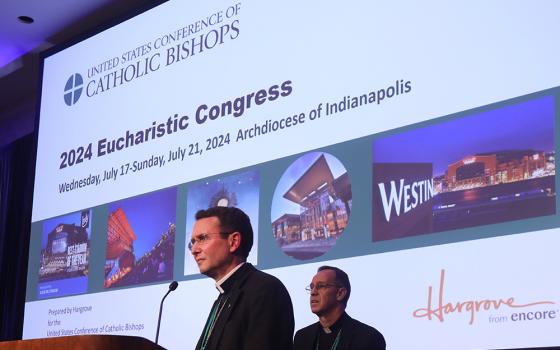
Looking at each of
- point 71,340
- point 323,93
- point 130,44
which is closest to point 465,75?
point 323,93

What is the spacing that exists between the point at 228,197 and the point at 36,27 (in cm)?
261

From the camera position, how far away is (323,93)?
3.93 metres

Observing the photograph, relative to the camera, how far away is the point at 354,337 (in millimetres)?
3398

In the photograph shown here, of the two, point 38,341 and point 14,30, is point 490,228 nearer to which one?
point 38,341

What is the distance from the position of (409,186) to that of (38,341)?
4.91ft

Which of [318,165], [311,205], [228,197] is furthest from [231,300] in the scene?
[228,197]

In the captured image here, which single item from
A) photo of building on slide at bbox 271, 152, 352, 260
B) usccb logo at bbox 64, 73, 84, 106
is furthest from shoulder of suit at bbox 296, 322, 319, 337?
usccb logo at bbox 64, 73, 84, 106

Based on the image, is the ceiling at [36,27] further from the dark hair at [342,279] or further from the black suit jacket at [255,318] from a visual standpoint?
the black suit jacket at [255,318]

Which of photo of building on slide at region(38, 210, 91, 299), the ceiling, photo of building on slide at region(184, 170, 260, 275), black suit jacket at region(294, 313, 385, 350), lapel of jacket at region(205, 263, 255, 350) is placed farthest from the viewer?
the ceiling

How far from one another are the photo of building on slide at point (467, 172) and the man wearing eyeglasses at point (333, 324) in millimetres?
242

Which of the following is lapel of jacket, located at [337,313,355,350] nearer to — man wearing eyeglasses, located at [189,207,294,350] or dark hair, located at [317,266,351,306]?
dark hair, located at [317,266,351,306]

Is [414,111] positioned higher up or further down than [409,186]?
higher up

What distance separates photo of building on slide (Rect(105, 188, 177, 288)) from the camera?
A: 4.43m

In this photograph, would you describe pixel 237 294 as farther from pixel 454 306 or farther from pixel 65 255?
pixel 65 255
